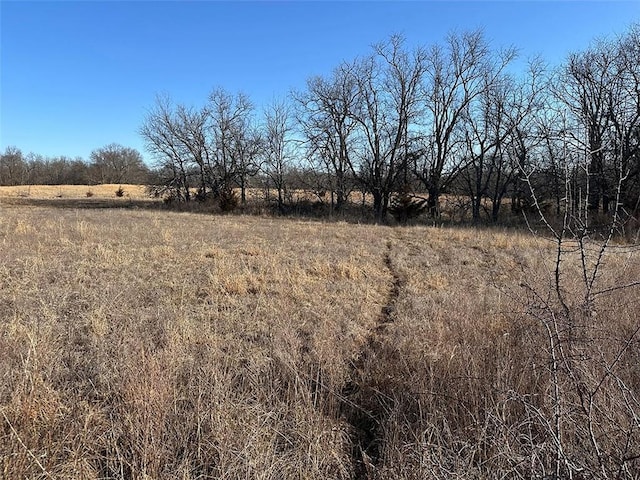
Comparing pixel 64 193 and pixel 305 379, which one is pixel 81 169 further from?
pixel 305 379

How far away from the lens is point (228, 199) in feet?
85.5

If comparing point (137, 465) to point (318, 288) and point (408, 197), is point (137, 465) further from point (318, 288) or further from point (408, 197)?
point (408, 197)

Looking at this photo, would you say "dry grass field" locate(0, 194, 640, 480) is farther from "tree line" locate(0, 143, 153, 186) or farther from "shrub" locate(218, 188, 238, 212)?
"tree line" locate(0, 143, 153, 186)

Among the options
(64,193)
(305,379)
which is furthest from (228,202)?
(64,193)

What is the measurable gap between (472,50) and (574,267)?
2083 centimetres

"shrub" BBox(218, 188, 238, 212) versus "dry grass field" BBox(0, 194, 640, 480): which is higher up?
"shrub" BBox(218, 188, 238, 212)

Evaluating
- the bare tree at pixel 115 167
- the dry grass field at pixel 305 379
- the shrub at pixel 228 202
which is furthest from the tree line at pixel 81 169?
the dry grass field at pixel 305 379

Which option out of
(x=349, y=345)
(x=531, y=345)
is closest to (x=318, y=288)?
(x=349, y=345)

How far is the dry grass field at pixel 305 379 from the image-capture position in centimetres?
215

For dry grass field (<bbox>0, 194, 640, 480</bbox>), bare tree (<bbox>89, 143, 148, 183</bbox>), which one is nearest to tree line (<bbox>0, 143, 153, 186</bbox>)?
bare tree (<bbox>89, 143, 148, 183</bbox>)

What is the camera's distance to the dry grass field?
7.06 feet

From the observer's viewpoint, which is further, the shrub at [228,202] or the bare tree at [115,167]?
the bare tree at [115,167]

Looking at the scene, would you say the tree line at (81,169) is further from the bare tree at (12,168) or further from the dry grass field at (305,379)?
the dry grass field at (305,379)

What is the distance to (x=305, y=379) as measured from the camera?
10.6 ft
